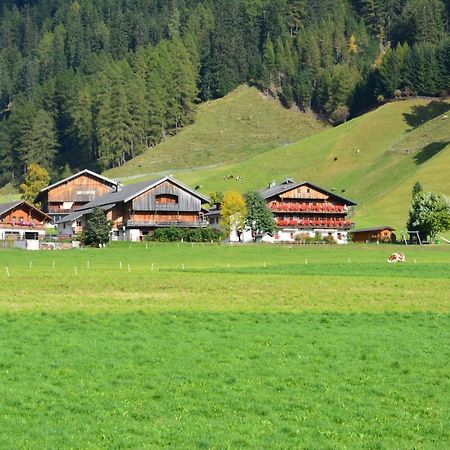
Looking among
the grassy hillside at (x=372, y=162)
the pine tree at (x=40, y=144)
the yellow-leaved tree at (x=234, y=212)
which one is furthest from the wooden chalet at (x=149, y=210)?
the pine tree at (x=40, y=144)

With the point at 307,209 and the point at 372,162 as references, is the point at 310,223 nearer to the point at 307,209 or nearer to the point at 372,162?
the point at 307,209

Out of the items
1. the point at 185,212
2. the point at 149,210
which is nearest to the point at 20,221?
the point at 149,210

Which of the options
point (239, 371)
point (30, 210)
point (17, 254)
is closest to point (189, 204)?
point (30, 210)

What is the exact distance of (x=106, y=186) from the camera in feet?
413

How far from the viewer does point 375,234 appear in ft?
310

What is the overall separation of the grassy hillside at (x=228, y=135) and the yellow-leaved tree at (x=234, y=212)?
5951 cm

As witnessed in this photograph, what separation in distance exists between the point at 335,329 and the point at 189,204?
78.7 metres

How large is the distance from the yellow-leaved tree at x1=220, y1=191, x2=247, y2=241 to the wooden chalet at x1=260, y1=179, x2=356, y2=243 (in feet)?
37.7

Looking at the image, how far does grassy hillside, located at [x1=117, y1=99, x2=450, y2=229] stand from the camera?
114 meters

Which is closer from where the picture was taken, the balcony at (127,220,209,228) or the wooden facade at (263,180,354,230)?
the balcony at (127,220,209,228)

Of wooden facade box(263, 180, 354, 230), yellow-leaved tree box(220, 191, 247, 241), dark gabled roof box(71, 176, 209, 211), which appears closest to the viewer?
yellow-leaved tree box(220, 191, 247, 241)

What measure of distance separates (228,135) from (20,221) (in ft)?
299

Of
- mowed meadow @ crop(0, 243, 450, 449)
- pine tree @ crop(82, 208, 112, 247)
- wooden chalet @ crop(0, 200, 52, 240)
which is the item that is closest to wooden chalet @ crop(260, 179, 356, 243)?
wooden chalet @ crop(0, 200, 52, 240)

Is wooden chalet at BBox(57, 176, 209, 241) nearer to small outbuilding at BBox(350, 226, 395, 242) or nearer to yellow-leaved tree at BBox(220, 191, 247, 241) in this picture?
yellow-leaved tree at BBox(220, 191, 247, 241)
